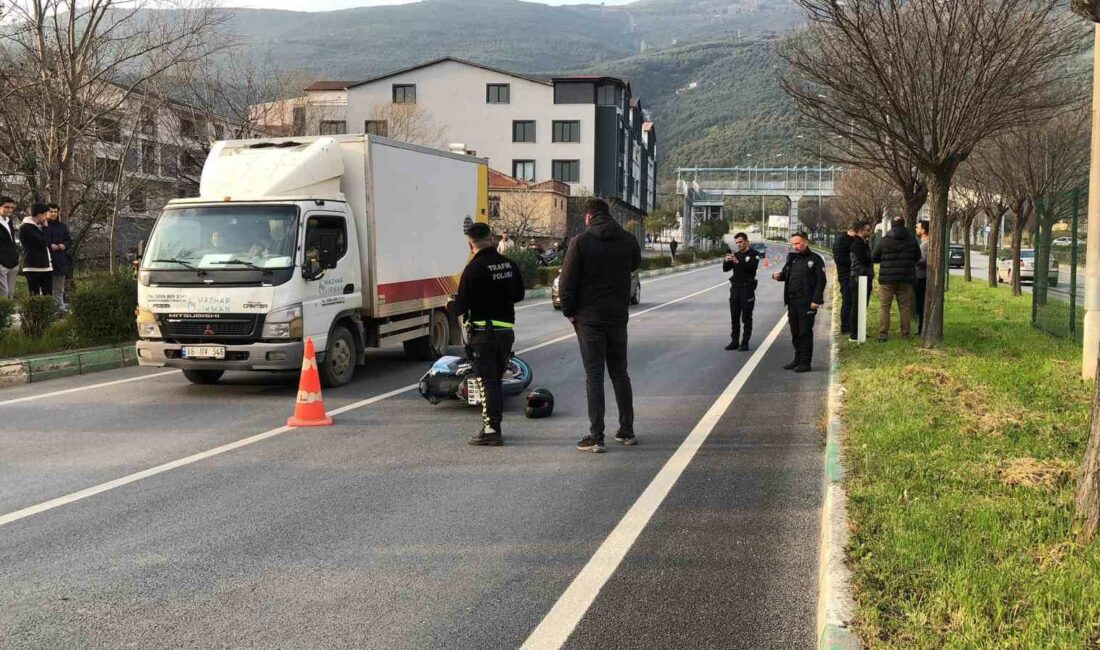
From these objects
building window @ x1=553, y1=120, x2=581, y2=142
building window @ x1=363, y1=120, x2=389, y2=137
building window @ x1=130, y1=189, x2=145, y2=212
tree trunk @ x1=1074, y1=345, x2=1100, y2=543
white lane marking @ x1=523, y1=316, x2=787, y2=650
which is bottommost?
white lane marking @ x1=523, y1=316, x2=787, y2=650

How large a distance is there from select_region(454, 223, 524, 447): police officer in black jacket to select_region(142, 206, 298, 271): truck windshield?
318cm

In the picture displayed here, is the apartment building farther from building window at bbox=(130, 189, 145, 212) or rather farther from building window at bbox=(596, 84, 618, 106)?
building window at bbox=(130, 189, 145, 212)

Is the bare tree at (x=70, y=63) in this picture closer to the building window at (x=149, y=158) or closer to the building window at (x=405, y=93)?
the building window at (x=149, y=158)

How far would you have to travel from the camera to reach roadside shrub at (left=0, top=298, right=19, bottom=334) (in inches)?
495

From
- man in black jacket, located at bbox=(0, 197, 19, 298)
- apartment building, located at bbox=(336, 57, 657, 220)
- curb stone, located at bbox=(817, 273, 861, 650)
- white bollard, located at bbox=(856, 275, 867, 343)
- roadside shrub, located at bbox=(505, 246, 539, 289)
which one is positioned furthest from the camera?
apartment building, located at bbox=(336, 57, 657, 220)

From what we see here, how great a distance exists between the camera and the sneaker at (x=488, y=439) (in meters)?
7.89

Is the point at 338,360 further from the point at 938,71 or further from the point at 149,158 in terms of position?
the point at 149,158

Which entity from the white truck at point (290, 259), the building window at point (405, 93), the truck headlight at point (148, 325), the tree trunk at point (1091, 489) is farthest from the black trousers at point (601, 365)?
the building window at point (405, 93)

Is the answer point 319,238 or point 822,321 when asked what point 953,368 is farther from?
point 822,321

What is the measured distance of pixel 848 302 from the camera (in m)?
15.2

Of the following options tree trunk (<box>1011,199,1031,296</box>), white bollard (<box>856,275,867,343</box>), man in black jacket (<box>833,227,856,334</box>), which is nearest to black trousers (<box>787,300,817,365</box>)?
white bollard (<box>856,275,867,343</box>)

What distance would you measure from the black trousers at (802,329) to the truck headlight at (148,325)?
305 inches

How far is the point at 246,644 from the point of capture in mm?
3971

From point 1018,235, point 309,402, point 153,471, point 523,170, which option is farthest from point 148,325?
point 523,170
